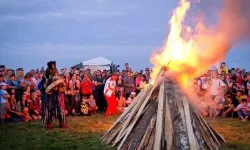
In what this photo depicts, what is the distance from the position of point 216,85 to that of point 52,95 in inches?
286

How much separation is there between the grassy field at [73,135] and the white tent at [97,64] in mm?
9215

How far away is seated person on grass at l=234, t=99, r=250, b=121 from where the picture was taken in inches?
593

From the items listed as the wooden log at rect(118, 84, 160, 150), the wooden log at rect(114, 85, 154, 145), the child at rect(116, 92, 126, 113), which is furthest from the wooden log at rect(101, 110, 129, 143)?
the child at rect(116, 92, 126, 113)

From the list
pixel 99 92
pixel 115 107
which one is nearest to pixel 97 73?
pixel 99 92

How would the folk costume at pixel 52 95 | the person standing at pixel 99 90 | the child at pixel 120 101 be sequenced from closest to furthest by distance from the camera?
the folk costume at pixel 52 95, the child at pixel 120 101, the person standing at pixel 99 90

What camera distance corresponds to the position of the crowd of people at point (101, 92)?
14.8 m

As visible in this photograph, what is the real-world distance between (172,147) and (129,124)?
4.34ft

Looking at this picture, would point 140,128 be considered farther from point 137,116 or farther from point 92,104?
point 92,104

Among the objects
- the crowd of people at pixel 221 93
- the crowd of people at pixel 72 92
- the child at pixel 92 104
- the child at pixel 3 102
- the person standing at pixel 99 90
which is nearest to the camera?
the child at pixel 3 102

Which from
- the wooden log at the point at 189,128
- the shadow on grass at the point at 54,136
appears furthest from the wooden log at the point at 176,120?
the shadow on grass at the point at 54,136

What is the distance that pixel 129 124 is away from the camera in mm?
9273

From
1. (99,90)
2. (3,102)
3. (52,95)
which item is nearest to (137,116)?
(52,95)

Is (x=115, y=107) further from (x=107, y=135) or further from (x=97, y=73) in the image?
(x=107, y=135)

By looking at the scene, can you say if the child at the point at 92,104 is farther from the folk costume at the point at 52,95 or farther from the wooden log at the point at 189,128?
the wooden log at the point at 189,128
